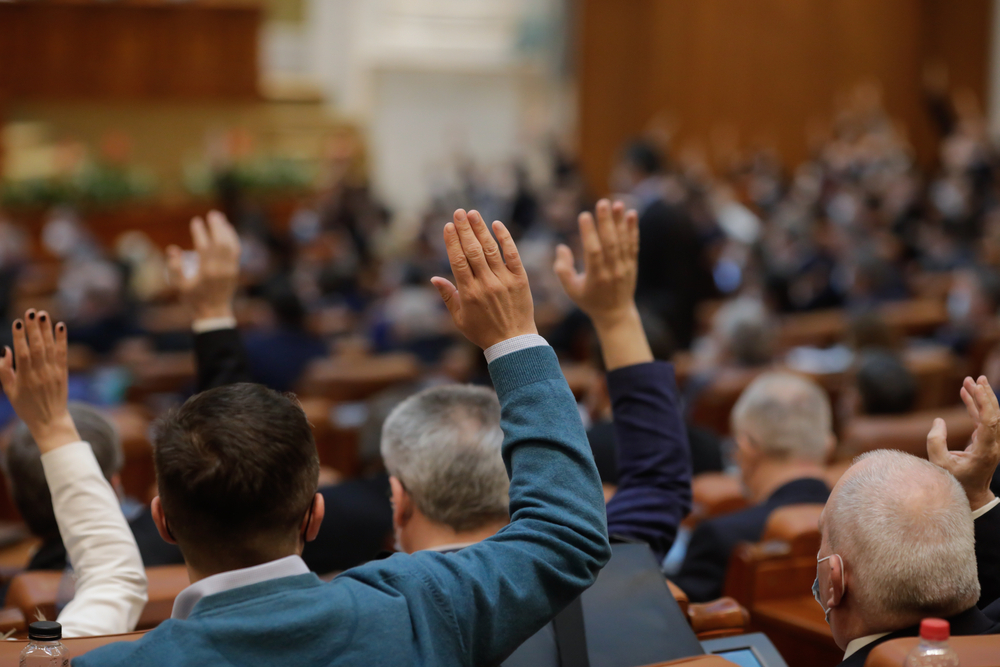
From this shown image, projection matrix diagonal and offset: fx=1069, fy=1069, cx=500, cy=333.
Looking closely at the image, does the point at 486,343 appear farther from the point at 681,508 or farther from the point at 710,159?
the point at 710,159

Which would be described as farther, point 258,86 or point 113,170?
point 258,86

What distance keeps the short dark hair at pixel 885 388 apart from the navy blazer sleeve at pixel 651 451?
7.14ft

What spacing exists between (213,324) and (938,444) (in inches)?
61.8

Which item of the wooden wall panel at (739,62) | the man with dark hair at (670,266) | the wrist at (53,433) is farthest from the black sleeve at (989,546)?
the wooden wall panel at (739,62)

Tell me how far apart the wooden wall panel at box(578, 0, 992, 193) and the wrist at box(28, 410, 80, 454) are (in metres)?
13.9

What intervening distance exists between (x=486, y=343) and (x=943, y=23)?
1664cm

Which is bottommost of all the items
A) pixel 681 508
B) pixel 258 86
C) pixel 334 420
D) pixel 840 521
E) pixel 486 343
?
pixel 334 420

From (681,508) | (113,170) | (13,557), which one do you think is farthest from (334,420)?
(113,170)

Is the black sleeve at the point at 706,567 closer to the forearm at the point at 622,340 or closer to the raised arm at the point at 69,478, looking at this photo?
the forearm at the point at 622,340

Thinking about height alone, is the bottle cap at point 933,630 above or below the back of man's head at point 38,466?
above

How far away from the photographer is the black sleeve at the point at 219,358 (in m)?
2.42

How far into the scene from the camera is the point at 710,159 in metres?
15.3

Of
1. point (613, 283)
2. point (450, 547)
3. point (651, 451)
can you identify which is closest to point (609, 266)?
point (613, 283)

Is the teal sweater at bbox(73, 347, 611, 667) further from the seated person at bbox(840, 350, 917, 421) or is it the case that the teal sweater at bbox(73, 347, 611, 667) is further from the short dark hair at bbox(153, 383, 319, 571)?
the seated person at bbox(840, 350, 917, 421)
